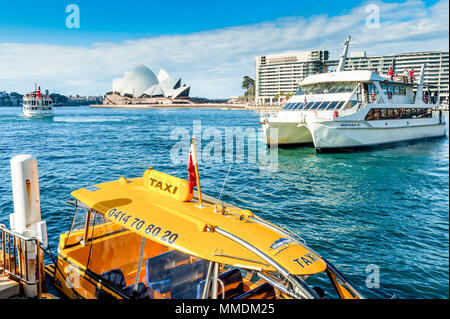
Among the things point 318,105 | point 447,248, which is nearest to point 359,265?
point 447,248

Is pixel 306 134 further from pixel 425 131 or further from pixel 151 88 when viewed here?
pixel 151 88

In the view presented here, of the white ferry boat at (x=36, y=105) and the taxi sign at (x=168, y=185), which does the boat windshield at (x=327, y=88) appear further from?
the white ferry boat at (x=36, y=105)

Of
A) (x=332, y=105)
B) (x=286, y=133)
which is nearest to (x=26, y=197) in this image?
(x=286, y=133)

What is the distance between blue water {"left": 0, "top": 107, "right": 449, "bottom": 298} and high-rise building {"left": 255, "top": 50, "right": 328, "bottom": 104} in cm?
14103

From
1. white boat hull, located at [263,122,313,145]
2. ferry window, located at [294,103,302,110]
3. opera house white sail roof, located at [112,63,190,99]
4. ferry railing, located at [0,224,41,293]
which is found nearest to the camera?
ferry railing, located at [0,224,41,293]

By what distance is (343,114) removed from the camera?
2628 centimetres

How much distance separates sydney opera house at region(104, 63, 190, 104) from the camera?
508 feet

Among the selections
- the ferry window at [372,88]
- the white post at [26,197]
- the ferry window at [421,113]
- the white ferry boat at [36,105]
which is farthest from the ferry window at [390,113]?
the white ferry boat at [36,105]

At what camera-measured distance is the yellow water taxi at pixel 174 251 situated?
4297mm

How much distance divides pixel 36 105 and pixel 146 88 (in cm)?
9066

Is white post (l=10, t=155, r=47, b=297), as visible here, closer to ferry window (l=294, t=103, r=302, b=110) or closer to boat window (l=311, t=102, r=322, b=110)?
boat window (l=311, t=102, r=322, b=110)

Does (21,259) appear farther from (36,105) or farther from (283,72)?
(283,72)

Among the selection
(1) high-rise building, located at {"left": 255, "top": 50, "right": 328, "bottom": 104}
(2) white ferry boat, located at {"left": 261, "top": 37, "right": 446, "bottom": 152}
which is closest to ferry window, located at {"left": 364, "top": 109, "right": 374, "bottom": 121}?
(2) white ferry boat, located at {"left": 261, "top": 37, "right": 446, "bottom": 152}
